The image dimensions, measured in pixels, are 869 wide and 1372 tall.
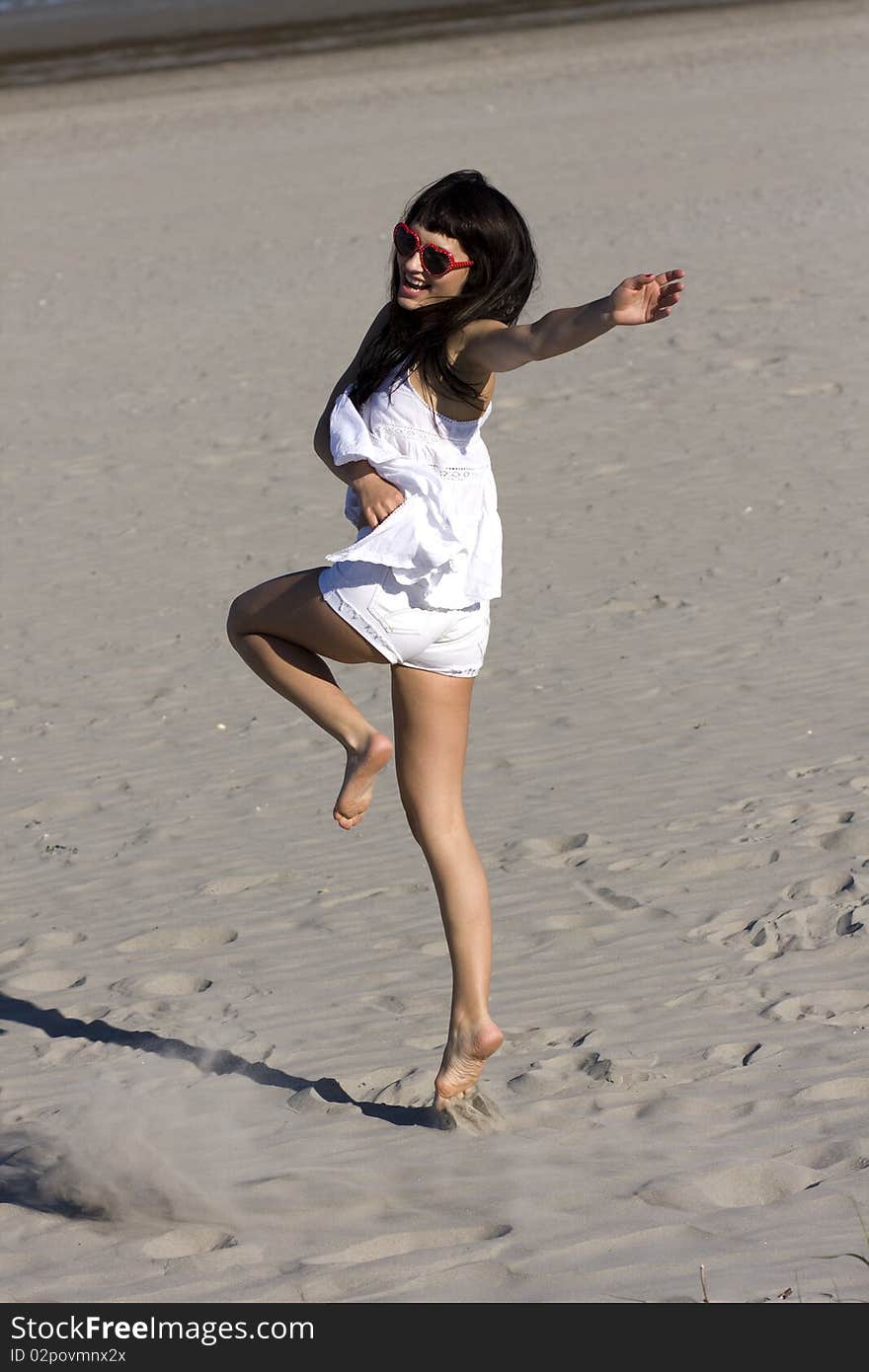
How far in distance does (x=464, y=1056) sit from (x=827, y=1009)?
1.13m

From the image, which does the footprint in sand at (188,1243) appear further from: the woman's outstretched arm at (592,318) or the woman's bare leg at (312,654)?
the woman's outstretched arm at (592,318)

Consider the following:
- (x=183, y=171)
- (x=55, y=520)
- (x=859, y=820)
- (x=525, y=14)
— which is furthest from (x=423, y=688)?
(x=525, y=14)

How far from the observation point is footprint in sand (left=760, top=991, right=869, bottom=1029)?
4.50 meters

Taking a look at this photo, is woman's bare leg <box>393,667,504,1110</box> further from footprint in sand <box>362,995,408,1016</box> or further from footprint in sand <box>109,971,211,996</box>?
footprint in sand <box>109,971,211,996</box>

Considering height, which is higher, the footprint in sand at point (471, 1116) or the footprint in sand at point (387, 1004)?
the footprint in sand at point (471, 1116)

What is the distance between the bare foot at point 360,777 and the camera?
3740 mm

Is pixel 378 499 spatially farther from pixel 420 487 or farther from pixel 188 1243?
pixel 188 1243

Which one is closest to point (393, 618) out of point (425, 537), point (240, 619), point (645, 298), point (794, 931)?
point (425, 537)

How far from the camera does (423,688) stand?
379 centimetres

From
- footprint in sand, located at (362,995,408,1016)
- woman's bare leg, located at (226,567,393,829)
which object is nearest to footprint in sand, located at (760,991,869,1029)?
footprint in sand, located at (362,995,408,1016)

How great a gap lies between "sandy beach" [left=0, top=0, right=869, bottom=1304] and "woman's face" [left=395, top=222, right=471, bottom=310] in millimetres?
1956

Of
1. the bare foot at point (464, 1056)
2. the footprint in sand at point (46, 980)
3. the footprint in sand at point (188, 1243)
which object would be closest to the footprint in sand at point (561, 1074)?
the bare foot at point (464, 1056)

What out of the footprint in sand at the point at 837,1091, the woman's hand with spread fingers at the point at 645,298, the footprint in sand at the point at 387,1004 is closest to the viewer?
the woman's hand with spread fingers at the point at 645,298

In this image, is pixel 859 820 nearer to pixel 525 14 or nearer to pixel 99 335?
pixel 99 335
